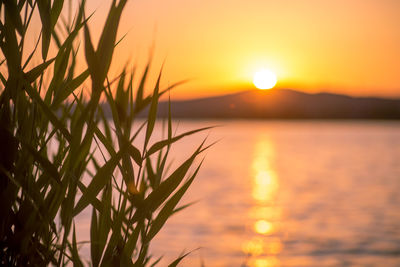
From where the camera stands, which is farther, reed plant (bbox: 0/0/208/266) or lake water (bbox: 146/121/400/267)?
lake water (bbox: 146/121/400/267)

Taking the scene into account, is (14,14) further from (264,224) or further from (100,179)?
(264,224)

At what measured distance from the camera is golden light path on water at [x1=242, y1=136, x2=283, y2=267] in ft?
37.6

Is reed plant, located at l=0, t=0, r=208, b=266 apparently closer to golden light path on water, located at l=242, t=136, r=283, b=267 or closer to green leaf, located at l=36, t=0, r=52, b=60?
green leaf, located at l=36, t=0, r=52, b=60

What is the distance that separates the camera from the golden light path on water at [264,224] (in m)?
11.4

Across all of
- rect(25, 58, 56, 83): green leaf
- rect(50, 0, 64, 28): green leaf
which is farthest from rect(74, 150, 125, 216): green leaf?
rect(50, 0, 64, 28): green leaf

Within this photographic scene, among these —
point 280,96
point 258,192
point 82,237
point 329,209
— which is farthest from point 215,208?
point 280,96

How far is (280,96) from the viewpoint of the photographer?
65.7 meters

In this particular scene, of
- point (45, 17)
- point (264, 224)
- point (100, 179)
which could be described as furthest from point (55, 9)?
point (264, 224)

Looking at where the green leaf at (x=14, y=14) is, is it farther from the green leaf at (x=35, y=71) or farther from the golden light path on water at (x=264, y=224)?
the golden light path on water at (x=264, y=224)

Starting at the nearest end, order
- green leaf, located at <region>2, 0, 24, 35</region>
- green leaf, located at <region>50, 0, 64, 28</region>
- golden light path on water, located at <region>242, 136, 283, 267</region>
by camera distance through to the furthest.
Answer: green leaf, located at <region>2, 0, 24, 35</region>
green leaf, located at <region>50, 0, 64, 28</region>
golden light path on water, located at <region>242, 136, 283, 267</region>

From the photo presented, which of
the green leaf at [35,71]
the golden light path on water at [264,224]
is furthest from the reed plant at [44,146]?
the golden light path on water at [264,224]

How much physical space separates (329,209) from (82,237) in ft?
30.4

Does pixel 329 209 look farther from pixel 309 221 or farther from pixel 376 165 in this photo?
pixel 376 165

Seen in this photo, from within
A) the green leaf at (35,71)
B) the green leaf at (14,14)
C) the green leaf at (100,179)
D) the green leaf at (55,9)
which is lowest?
the green leaf at (100,179)
